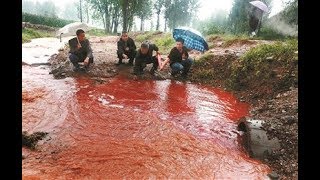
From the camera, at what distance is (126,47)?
361 inches

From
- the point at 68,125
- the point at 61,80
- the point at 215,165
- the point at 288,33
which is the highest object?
the point at 288,33

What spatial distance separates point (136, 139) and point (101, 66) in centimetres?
487

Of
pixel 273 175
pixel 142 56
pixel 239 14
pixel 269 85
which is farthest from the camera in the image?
pixel 239 14

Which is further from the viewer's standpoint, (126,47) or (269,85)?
(126,47)

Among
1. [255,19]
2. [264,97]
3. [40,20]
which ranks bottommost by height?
[264,97]

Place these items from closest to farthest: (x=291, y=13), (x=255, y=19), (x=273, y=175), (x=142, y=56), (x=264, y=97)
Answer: (x=273, y=175) → (x=264, y=97) → (x=142, y=56) → (x=255, y=19) → (x=291, y=13)

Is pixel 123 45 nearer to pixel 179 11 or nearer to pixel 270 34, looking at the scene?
pixel 270 34

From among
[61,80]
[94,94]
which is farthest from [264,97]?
[61,80]

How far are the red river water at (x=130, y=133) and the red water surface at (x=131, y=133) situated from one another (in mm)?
12

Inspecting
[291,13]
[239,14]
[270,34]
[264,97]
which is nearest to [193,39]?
[264,97]

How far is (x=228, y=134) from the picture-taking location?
530 centimetres

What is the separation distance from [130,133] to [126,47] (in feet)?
15.5
